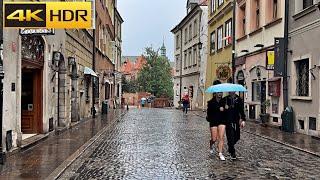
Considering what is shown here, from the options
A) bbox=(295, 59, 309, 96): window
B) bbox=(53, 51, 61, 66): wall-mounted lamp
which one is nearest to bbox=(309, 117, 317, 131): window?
bbox=(295, 59, 309, 96): window

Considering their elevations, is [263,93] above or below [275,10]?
below

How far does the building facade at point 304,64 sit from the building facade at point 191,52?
2356cm

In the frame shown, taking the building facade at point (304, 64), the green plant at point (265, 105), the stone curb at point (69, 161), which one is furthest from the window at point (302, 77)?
the stone curb at point (69, 161)

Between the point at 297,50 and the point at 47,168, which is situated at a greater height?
the point at 297,50

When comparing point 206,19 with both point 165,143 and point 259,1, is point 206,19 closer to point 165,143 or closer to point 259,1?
point 259,1

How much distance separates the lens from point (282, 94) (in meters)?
21.4

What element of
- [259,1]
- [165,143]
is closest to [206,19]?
[259,1]

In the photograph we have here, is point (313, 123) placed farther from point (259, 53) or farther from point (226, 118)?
point (259, 53)

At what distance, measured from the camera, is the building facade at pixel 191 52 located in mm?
45625

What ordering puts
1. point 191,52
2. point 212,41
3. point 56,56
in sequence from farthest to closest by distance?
point 191,52 < point 212,41 < point 56,56

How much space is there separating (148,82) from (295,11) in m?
61.3

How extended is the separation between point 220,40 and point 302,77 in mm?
17674

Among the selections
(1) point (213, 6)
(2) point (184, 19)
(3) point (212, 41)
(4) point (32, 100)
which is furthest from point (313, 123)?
(2) point (184, 19)

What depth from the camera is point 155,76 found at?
8056cm
